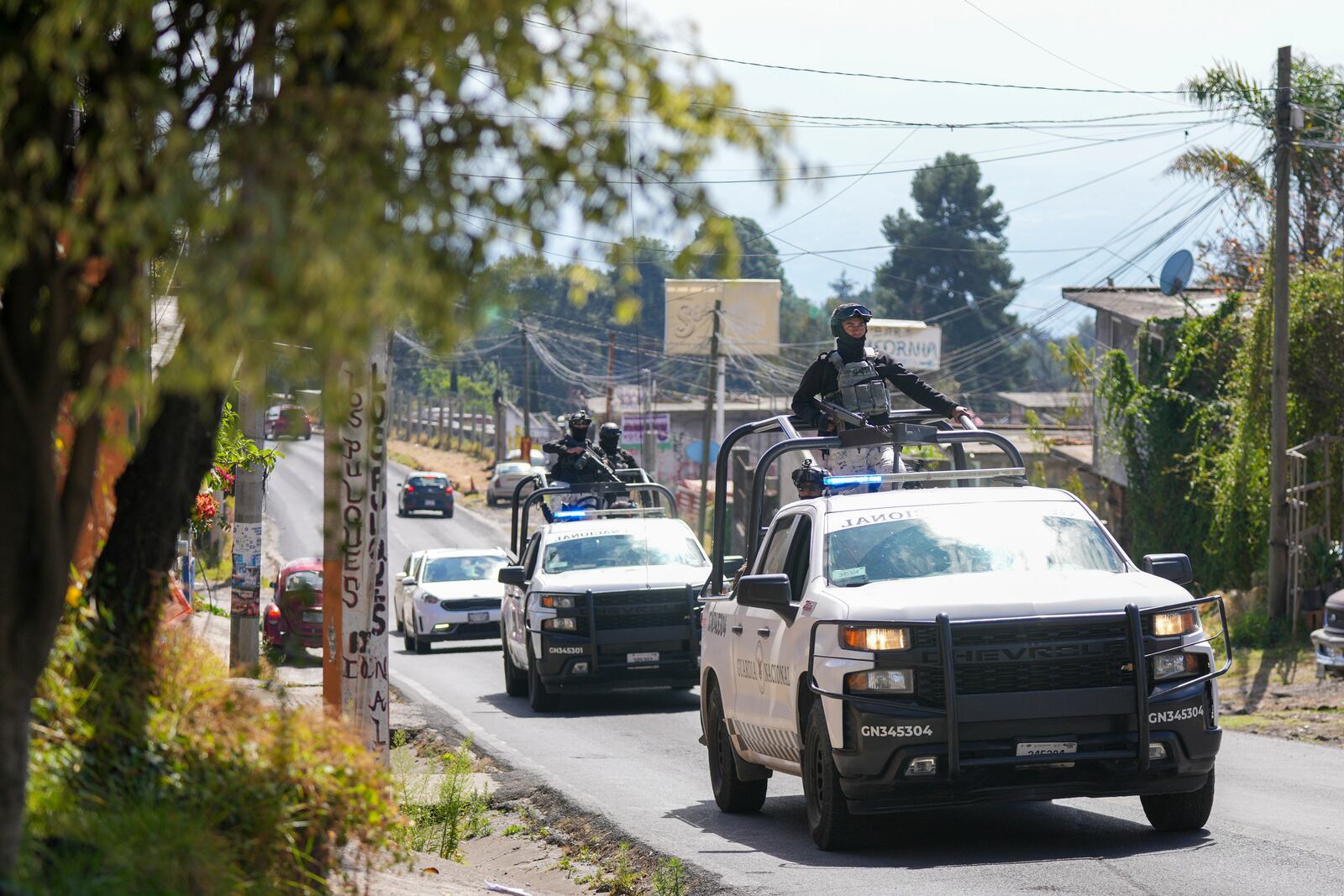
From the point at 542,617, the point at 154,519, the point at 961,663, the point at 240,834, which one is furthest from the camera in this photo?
the point at 542,617

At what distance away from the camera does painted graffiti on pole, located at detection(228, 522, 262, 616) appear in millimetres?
20078

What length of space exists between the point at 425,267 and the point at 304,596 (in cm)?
154

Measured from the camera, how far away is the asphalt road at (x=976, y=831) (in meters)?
8.15

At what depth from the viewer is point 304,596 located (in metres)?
5.09

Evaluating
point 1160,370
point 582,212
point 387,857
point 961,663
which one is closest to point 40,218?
point 582,212

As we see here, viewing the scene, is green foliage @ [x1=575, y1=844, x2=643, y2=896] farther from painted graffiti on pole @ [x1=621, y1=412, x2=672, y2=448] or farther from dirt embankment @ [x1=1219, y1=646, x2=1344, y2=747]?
painted graffiti on pole @ [x1=621, y1=412, x2=672, y2=448]

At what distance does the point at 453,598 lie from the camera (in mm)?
27594

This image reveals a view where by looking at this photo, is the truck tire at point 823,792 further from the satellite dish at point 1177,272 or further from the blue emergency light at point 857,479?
Result: the satellite dish at point 1177,272

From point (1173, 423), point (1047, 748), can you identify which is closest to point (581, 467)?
point (1047, 748)

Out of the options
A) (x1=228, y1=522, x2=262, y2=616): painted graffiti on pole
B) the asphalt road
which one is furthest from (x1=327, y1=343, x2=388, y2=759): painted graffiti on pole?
(x1=228, y1=522, x2=262, y2=616): painted graffiti on pole

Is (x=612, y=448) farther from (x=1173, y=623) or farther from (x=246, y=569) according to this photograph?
(x=1173, y=623)

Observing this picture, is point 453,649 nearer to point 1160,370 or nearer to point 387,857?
point 1160,370

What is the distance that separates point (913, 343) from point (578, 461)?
53.8 m

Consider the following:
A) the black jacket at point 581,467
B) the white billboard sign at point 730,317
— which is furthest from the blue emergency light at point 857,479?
the white billboard sign at point 730,317
